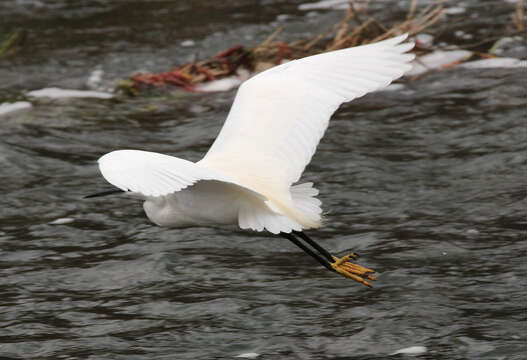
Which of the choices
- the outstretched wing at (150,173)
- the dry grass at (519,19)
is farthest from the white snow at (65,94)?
the outstretched wing at (150,173)

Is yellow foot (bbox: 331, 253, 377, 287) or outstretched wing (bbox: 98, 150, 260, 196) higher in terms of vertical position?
outstretched wing (bbox: 98, 150, 260, 196)

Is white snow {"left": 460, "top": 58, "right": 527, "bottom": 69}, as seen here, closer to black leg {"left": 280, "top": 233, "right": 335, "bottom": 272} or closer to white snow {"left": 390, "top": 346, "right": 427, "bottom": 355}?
black leg {"left": 280, "top": 233, "right": 335, "bottom": 272}

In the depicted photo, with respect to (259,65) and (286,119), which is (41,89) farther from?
(286,119)

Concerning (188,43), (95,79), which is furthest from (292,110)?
(188,43)

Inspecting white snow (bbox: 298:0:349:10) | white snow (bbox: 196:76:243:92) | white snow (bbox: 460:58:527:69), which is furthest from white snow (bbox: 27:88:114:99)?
white snow (bbox: 460:58:527:69)

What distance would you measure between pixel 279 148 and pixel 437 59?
462 centimetres

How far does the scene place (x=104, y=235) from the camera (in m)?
5.47

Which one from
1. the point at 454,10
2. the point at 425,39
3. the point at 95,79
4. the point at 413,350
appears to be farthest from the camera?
the point at 454,10

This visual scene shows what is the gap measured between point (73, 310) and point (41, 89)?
14.2ft

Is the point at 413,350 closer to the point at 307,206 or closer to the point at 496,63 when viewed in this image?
the point at 307,206

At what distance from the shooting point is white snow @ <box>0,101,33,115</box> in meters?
7.71

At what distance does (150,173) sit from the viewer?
3.28 metres

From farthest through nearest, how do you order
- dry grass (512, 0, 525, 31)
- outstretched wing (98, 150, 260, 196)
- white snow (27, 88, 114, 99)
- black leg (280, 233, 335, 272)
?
dry grass (512, 0, 525, 31)
white snow (27, 88, 114, 99)
black leg (280, 233, 335, 272)
outstretched wing (98, 150, 260, 196)

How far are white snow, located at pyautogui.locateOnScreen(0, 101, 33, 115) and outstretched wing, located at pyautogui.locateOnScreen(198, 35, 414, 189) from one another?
11.9 feet
